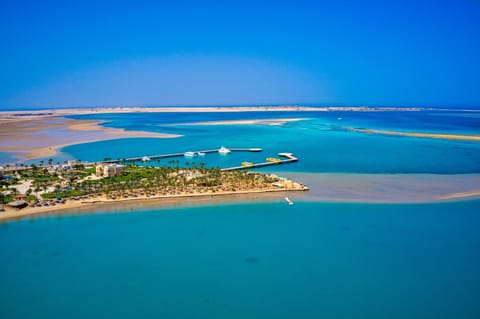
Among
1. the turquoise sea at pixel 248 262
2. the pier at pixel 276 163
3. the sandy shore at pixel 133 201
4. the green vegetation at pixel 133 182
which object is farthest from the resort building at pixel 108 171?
the pier at pixel 276 163

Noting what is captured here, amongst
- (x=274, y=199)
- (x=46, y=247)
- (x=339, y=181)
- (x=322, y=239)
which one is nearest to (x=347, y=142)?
(x=339, y=181)

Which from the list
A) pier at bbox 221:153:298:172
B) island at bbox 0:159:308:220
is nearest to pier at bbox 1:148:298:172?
pier at bbox 221:153:298:172

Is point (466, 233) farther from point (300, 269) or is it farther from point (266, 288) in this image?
point (266, 288)

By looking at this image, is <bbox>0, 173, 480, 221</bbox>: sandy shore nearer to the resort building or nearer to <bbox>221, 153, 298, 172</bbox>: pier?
the resort building

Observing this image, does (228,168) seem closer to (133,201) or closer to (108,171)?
(108,171)

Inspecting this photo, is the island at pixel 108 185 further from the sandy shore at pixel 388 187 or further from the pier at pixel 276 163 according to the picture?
the pier at pixel 276 163

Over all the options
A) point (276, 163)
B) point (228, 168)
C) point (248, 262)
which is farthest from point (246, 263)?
point (276, 163)
